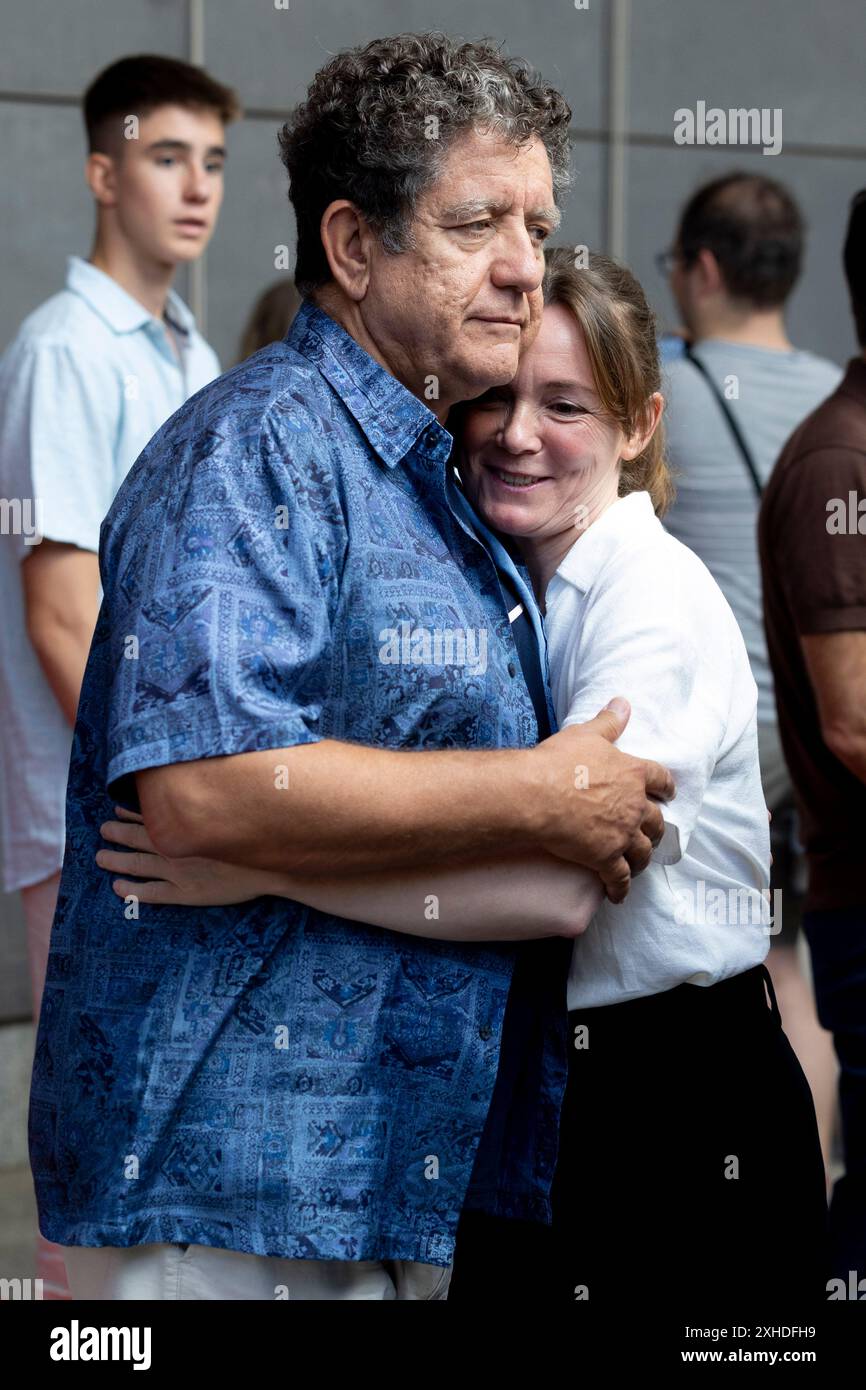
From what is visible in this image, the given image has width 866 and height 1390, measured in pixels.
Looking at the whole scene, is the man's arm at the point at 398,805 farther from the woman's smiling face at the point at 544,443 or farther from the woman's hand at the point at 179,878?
the woman's smiling face at the point at 544,443

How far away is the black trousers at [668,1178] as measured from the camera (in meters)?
2.30

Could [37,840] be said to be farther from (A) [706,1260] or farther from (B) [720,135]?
(B) [720,135]

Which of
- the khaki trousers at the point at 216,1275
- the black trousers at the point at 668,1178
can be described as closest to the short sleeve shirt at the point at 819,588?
the black trousers at the point at 668,1178

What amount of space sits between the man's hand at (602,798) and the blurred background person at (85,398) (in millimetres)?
1407

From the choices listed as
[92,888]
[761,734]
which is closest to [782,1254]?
[92,888]

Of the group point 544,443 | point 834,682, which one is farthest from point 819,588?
point 544,443

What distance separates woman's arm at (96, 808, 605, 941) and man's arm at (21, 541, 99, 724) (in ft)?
4.52

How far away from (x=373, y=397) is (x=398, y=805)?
51cm

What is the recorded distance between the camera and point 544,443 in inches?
90.4

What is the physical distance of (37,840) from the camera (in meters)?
3.50

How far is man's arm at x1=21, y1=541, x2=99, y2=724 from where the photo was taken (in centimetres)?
337

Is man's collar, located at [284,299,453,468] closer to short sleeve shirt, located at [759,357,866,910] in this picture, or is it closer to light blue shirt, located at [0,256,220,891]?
short sleeve shirt, located at [759,357,866,910]

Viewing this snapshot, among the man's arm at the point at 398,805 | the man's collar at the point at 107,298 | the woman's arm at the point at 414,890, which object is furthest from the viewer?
the man's collar at the point at 107,298

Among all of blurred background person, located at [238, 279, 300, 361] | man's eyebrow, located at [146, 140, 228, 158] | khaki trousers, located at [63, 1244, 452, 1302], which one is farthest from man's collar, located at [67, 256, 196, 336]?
khaki trousers, located at [63, 1244, 452, 1302]
